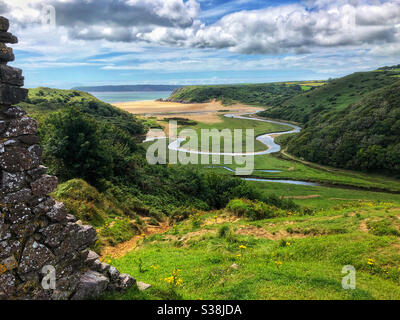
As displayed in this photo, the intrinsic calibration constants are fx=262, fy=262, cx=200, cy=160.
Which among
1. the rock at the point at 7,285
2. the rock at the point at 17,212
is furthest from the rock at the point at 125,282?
the rock at the point at 17,212

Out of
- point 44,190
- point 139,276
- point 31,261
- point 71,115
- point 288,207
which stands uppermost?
point 71,115

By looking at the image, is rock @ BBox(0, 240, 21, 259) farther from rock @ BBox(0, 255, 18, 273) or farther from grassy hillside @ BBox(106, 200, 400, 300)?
grassy hillside @ BBox(106, 200, 400, 300)

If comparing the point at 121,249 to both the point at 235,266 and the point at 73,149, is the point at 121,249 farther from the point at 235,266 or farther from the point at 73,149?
the point at 73,149

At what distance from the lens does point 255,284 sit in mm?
9062

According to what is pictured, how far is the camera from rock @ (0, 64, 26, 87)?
6.13 m

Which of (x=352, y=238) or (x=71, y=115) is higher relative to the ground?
(x=71, y=115)

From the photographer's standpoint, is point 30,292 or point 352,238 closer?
point 30,292

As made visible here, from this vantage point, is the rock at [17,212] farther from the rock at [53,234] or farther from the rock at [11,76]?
the rock at [11,76]

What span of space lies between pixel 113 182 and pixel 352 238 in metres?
22.9

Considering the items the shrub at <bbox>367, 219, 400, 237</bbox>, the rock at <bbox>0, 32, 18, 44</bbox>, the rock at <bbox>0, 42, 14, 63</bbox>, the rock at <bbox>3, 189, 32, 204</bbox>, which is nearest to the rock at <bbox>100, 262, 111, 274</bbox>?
the rock at <bbox>3, 189, 32, 204</bbox>

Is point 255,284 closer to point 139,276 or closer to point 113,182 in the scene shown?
point 139,276

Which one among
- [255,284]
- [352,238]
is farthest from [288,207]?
[255,284]

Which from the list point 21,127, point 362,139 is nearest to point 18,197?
point 21,127

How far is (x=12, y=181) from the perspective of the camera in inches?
241
